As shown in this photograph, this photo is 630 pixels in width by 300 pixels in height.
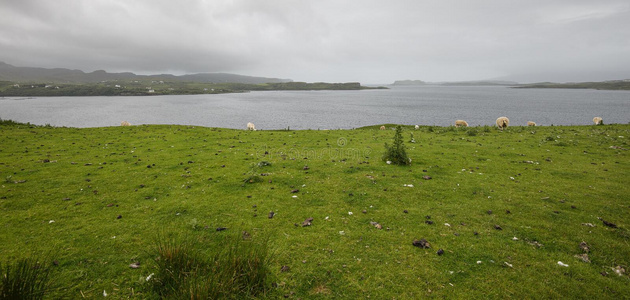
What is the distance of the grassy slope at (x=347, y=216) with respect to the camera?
18.6 ft

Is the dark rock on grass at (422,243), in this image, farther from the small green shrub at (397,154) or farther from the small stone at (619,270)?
the small green shrub at (397,154)

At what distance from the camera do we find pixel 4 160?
1490 cm

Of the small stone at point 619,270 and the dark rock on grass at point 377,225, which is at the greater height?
the dark rock on grass at point 377,225

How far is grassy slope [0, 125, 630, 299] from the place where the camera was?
5.66 metres

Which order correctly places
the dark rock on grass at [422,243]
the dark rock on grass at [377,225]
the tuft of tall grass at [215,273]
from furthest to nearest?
1. the dark rock on grass at [377,225]
2. the dark rock on grass at [422,243]
3. the tuft of tall grass at [215,273]

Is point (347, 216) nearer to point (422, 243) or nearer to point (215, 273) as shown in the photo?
point (422, 243)

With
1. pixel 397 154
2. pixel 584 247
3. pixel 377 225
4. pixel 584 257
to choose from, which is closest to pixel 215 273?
pixel 377 225

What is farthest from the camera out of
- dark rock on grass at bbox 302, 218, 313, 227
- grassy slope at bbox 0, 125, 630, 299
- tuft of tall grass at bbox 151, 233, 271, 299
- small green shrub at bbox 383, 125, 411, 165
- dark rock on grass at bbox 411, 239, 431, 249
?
small green shrub at bbox 383, 125, 411, 165

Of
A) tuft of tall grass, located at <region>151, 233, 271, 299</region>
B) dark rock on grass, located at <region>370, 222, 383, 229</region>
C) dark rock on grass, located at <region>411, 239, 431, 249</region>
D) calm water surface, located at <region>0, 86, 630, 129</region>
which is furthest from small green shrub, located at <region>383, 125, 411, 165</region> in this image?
calm water surface, located at <region>0, 86, 630, 129</region>

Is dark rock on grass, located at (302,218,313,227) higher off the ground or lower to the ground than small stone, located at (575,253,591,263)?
higher

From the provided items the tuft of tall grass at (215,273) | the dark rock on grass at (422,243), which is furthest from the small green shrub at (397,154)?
the tuft of tall grass at (215,273)

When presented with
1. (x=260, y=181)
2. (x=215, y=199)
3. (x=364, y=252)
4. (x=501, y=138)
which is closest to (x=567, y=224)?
(x=364, y=252)

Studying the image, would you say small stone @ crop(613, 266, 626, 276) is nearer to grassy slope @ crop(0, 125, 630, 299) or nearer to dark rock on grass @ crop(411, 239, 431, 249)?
grassy slope @ crop(0, 125, 630, 299)

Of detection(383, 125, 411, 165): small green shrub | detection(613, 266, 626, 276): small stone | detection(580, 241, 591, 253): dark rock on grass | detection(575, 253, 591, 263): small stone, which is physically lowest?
detection(613, 266, 626, 276): small stone
